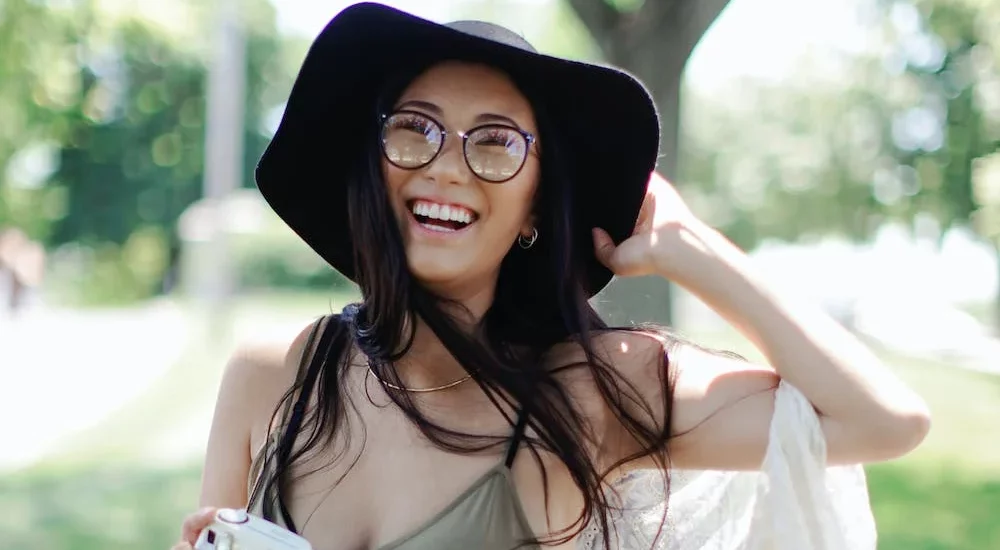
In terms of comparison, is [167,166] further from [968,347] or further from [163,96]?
[968,347]

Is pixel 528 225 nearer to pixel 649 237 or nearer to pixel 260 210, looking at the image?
pixel 649 237

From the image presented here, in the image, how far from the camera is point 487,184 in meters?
2.00

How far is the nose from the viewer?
1.95 meters

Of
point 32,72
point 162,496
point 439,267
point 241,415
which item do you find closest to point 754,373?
point 439,267

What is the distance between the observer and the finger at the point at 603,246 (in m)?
2.20

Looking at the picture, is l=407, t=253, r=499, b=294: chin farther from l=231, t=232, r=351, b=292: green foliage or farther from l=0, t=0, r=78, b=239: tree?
l=231, t=232, r=351, b=292: green foliage

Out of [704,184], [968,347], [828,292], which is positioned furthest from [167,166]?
[968,347]

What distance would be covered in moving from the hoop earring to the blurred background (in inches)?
18.1

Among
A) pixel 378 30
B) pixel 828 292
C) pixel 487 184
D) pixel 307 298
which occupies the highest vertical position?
pixel 378 30

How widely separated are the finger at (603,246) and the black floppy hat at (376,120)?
0.05ft

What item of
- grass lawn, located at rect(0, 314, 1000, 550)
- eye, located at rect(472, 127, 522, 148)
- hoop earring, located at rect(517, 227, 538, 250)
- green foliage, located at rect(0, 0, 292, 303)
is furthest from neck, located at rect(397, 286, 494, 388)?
green foliage, located at rect(0, 0, 292, 303)

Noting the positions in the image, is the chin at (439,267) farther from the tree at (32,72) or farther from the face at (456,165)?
the tree at (32,72)

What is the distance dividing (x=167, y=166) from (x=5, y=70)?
3365 centimetres

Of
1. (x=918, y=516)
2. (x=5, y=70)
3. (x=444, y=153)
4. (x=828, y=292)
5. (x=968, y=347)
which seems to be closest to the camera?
(x=444, y=153)
